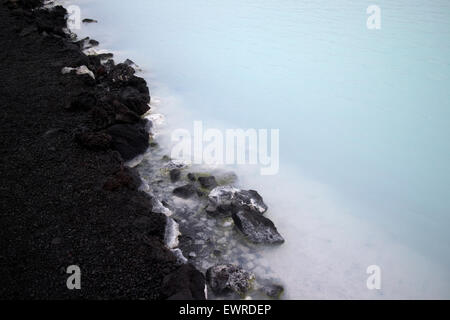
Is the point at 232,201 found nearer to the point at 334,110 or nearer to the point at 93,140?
the point at 93,140

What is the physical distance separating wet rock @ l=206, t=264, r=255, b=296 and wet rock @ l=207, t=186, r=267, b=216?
1113mm

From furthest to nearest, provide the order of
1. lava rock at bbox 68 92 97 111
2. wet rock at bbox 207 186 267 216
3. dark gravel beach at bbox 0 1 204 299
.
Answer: lava rock at bbox 68 92 97 111 → wet rock at bbox 207 186 267 216 → dark gravel beach at bbox 0 1 204 299

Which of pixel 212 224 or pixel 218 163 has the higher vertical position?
pixel 218 163

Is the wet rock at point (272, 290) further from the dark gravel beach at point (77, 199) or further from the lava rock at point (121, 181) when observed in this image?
the lava rock at point (121, 181)

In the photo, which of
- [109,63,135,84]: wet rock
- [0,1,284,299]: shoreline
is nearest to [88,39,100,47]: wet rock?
[0,1,284,299]: shoreline

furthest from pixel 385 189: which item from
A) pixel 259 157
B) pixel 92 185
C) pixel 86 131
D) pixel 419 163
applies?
pixel 86 131

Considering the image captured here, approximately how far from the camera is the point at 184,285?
3529 mm

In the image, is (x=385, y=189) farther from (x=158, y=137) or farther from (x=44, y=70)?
(x=44, y=70)

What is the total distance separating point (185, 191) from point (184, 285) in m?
2.26

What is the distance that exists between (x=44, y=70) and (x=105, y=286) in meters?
8.24

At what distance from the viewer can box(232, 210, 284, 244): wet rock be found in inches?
186

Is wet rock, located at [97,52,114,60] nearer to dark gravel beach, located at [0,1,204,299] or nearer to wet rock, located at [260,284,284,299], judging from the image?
dark gravel beach, located at [0,1,204,299]
